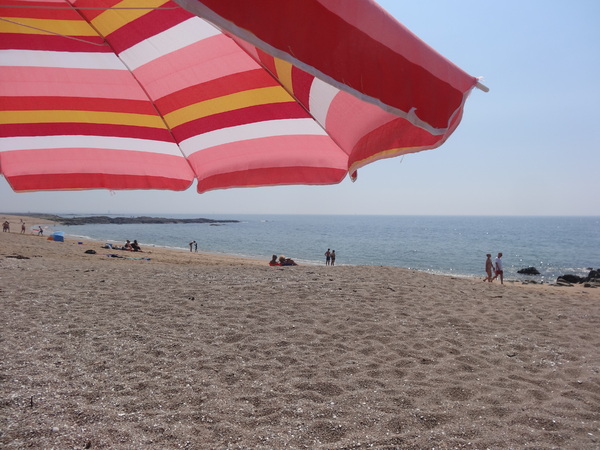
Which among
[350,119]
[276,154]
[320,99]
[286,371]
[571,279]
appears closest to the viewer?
[350,119]

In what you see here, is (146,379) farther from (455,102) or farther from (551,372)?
(551,372)

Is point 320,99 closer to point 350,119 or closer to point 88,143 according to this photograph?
point 350,119

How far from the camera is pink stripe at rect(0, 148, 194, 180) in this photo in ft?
7.70

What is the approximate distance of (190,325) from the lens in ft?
19.6

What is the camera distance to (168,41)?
207 cm

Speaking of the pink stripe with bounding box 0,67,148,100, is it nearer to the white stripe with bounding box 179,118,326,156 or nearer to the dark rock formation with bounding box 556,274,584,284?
the white stripe with bounding box 179,118,326,156

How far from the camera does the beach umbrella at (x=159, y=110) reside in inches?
74.9

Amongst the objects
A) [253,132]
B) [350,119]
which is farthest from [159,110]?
[350,119]

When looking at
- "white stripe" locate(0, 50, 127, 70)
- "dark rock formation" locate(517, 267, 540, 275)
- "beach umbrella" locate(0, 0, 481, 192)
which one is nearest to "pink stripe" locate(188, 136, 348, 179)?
"beach umbrella" locate(0, 0, 481, 192)

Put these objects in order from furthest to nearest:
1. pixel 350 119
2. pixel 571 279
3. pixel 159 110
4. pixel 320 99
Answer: pixel 571 279, pixel 159 110, pixel 320 99, pixel 350 119

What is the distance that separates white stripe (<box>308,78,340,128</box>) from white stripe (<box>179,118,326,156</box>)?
0.26 ft

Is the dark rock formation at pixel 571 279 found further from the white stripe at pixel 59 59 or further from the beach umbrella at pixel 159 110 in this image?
the white stripe at pixel 59 59

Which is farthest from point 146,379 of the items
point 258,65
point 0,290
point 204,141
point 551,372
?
point 0,290

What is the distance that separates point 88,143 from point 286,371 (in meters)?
3.04
